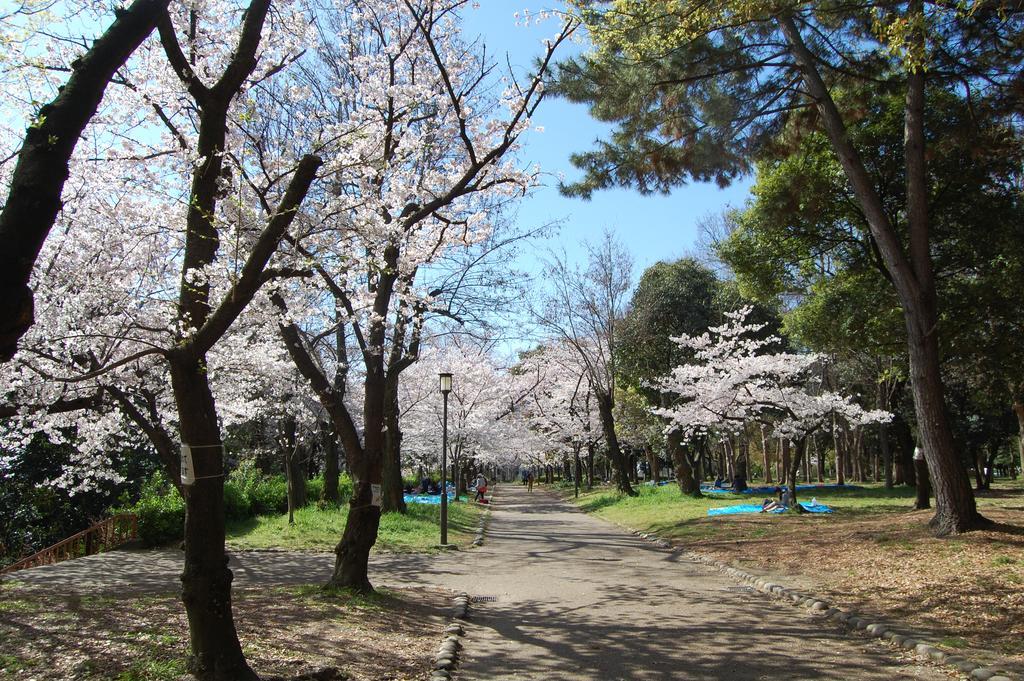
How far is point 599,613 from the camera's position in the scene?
7152 mm

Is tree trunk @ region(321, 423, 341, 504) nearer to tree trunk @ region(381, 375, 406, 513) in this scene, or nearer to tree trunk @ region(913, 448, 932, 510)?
tree trunk @ region(381, 375, 406, 513)

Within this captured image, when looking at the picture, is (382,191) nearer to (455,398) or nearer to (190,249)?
(190,249)

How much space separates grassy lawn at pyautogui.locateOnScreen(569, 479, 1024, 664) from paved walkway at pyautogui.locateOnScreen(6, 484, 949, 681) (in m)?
0.73

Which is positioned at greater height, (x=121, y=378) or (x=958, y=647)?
(x=121, y=378)

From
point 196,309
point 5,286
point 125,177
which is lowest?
point 5,286

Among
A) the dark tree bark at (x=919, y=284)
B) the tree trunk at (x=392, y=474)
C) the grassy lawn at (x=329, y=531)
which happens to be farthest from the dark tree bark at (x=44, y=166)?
the tree trunk at (x=392, y=474)

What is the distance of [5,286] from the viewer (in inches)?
102

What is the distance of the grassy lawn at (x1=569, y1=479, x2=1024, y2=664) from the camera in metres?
5.96

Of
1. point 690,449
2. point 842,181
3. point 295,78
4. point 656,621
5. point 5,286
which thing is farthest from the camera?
point 690,449

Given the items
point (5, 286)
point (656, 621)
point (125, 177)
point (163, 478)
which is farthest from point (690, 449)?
point (5, 286)

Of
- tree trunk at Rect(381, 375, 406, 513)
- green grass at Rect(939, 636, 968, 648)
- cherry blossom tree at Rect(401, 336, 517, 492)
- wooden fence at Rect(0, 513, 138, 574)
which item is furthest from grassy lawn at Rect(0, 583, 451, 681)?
cherry blossom tree at Rect(401, 336, 517, 492)

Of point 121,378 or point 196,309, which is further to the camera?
point 121,378

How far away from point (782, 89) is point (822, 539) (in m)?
7.31

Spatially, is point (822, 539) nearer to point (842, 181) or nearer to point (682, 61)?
point (842, 181)
